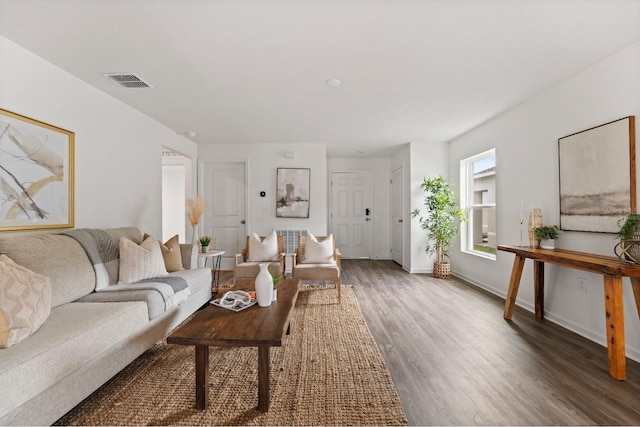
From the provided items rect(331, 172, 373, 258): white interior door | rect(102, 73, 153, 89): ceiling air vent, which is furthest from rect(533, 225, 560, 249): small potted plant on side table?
rect(331, 172, 373, 258): white interior door

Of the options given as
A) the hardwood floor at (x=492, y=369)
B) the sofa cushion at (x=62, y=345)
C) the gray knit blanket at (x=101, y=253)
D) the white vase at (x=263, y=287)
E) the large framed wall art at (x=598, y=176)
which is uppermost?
the large framed wall art at (x=598, y=176)

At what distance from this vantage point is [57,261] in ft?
7.11

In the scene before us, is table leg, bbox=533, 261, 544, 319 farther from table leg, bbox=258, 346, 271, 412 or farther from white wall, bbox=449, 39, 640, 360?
table leg, bbox=258, 346, 271, 412

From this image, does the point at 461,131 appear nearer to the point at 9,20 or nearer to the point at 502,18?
the point at 502,18

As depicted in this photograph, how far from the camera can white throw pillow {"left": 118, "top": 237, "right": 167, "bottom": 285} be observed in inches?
103

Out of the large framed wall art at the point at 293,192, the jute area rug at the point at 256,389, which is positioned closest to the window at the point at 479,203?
the large framed wall art at the point at 293,192

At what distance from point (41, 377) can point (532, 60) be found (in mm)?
3812

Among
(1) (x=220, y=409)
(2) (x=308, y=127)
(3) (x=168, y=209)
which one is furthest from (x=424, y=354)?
(3) (x=168, y=209)

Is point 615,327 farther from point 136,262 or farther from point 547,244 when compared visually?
point 136,262

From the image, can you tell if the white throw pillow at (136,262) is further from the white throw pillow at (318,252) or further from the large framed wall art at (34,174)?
the white throw pillow at (318,252)

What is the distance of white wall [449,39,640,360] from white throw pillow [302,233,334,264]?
224 centimetres

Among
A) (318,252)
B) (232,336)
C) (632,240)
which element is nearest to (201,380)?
(232,336)

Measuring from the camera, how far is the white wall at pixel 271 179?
18.7 ft

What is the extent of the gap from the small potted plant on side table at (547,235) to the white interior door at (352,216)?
167 inches
